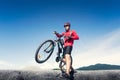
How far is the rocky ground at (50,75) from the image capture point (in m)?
8.07

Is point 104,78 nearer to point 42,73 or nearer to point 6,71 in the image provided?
point 42,73

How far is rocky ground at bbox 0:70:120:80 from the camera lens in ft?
26.5

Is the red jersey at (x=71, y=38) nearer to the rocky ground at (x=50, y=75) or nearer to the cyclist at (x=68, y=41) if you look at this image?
the cyclist at (x=68, y=41)

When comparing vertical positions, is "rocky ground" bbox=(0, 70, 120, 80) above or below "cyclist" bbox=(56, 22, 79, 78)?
below

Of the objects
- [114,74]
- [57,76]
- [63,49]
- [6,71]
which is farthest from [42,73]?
[114,74]

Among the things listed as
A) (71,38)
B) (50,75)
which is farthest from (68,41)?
(50,75)

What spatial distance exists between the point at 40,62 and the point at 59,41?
3.67ft

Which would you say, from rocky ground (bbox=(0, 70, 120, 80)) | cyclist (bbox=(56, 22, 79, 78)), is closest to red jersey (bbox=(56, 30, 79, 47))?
cyclist (bbox=(56, 22, 79, 78))

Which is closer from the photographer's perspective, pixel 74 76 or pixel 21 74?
pixel 21 74

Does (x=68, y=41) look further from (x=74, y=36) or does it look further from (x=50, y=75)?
(x=50, y=75)

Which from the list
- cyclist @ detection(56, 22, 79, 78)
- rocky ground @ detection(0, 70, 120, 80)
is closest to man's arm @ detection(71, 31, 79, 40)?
cyclist @ detection(56, 22, 79, 78)

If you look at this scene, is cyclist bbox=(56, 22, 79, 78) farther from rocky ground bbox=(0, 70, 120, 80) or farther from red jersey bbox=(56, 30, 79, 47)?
rocky ground bbox=(0, 70, 120, 80)

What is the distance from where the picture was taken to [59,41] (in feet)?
36.1

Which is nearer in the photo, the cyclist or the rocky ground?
the rocky ground
